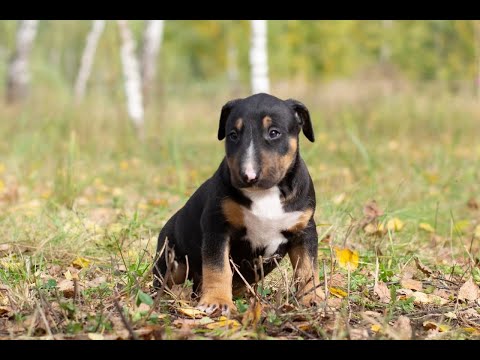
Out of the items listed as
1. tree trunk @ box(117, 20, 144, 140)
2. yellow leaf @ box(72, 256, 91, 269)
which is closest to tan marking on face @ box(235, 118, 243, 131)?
yellow leaf @ box(72, 256, 91, 269)

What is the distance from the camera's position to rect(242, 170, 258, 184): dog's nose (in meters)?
3.43

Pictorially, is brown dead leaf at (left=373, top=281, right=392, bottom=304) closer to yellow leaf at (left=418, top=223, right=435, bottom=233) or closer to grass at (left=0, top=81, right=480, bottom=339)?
grass at (left=0, top=81, right=480, bottom=339)

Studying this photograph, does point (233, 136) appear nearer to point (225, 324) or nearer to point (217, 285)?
point (217, 285)

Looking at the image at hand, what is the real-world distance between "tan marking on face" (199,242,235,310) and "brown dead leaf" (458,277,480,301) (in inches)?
53.7

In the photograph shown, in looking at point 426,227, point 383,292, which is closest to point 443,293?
point 383,292

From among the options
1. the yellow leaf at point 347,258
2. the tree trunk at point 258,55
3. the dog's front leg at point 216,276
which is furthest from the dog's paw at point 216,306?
Answer: the tree trunk at point 258,55

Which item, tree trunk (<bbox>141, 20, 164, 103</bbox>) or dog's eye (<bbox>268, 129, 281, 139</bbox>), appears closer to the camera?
dog's eye (<bbox>268, 129, 281, 139</bbox>)

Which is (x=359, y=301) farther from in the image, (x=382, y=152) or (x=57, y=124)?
(x=57, y=124)

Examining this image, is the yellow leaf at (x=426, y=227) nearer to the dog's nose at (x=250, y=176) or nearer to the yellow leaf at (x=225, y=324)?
the dog's nose at (x=250, y=176)

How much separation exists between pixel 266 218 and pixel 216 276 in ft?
1.30

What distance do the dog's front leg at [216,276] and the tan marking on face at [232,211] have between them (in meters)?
0.10

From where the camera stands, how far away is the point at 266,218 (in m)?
3.75
